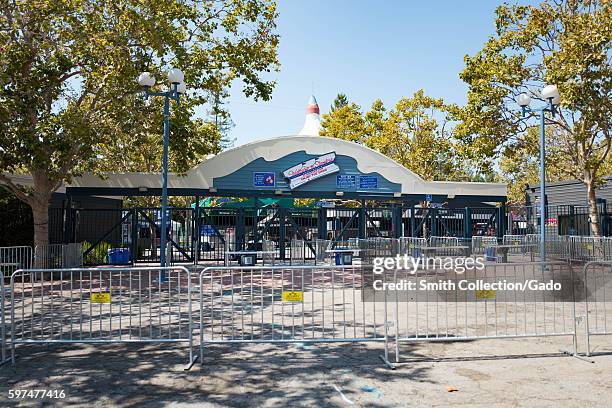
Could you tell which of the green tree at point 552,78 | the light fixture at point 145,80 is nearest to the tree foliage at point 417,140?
the green tree at point 552,78

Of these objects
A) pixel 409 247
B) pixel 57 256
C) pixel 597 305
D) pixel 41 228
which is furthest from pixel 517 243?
pixel 41 228

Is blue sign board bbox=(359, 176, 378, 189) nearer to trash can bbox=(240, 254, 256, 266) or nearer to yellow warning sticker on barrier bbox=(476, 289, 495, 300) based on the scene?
trash can bbox=(240, 254, 256, 266)

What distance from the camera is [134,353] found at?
7.03m

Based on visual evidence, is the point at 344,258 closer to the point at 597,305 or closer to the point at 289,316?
the point at 597,305

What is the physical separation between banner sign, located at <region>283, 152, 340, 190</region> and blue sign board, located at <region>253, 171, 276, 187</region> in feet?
1.96

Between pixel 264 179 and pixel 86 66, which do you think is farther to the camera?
pixel 264 179

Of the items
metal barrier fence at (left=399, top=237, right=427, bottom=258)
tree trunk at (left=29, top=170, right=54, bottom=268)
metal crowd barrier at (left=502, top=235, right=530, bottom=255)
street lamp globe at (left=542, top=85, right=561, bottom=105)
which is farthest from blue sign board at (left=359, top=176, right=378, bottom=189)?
tree trunk at (left=29, top=170, right=54, bottom=268)

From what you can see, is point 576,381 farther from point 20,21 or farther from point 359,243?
point 20,21

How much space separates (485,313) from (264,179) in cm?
1525

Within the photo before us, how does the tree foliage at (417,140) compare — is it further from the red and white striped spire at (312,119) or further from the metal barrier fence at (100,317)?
the metal barrier fence at (100,317)

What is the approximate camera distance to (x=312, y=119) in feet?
168

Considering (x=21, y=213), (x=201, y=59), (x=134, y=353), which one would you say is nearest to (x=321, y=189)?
(x=201, y=59)

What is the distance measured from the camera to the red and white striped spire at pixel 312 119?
49744 mm

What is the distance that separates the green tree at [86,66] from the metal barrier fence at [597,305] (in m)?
13.5
